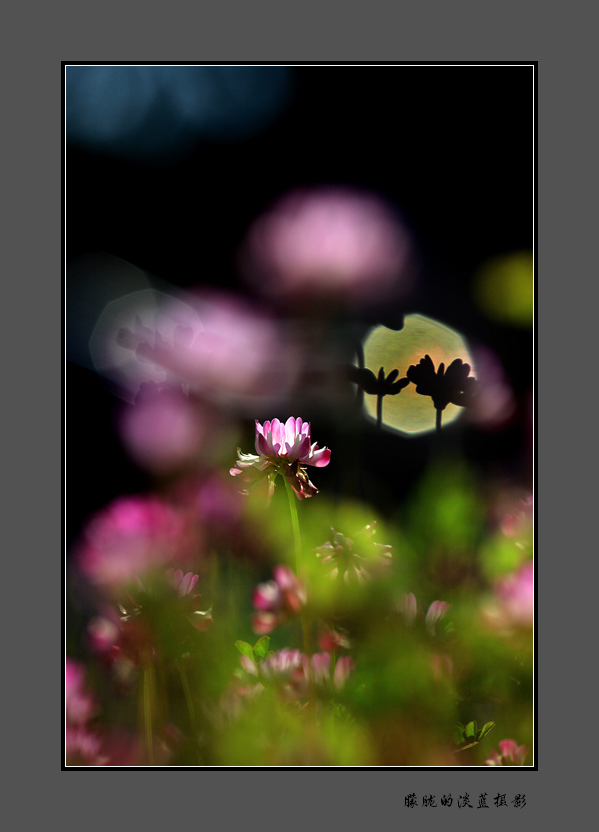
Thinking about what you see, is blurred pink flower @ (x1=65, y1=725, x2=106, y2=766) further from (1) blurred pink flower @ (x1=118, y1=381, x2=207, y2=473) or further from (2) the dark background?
(1) blurred pink flower @ (x1=118, y1=381, x2=207, y2=473)

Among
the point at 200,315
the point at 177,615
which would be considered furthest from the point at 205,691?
the point at 200,315

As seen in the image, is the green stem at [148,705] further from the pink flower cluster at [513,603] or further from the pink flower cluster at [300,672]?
the pink flower cluster at [513,603]

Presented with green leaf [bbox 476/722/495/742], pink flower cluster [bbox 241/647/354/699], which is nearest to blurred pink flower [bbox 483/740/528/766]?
green leaf [bbox 476/722/495/742]

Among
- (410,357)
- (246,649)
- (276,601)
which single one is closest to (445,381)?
(410,357)

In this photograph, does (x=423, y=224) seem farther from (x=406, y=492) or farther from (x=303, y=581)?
(x=303, y=581)

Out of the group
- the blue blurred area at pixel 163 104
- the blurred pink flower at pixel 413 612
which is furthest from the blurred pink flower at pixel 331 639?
the blue blurred area at pixel 163 104

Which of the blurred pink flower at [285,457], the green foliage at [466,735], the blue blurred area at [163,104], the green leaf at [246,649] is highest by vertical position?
the blue blurred area at [163,104]

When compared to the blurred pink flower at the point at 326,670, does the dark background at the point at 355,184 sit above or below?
above
